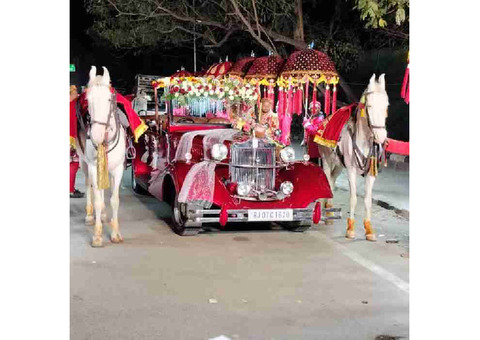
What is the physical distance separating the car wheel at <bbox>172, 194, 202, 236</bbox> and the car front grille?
2.56ft

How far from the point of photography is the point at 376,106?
26.0ft

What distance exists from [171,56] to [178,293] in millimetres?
18740

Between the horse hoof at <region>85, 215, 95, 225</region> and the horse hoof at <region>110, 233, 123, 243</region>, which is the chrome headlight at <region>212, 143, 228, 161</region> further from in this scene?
the horse hoof at <region>85, 215, 95, 225</region>

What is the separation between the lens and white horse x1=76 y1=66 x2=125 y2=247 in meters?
7.63

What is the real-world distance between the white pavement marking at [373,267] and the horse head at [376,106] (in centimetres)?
146

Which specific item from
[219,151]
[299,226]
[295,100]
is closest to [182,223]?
[219,151]

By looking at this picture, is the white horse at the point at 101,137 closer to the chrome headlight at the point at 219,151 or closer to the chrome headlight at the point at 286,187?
the chrome headlight at the point at 219,151

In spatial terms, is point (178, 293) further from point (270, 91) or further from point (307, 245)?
point (270, 91)

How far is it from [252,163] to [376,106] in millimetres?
1853

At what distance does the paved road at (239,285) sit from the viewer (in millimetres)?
5297

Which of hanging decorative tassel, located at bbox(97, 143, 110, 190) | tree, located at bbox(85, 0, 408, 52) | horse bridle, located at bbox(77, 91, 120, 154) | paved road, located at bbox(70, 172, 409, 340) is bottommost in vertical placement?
paved road, located at bbox(70, 172, 409, 340)

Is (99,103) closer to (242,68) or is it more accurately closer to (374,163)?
(374,163)

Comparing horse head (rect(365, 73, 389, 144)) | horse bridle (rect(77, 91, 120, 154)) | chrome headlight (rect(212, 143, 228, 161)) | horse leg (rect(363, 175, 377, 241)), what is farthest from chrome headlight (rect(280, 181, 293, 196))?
horse bridle (rect(77, 91, 120, 154))
